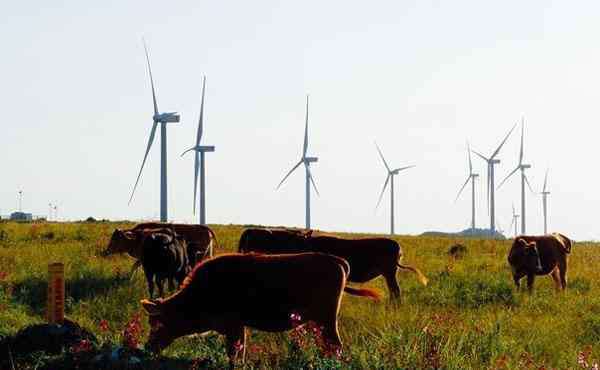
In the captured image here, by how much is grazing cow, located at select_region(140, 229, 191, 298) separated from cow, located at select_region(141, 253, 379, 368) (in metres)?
6.88

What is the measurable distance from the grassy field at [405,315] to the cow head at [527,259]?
472 mm

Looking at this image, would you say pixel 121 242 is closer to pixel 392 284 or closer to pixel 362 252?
pixel 362 252

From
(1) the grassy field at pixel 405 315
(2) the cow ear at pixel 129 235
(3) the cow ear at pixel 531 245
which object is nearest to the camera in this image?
(1) the grassy field at pixel 405 315

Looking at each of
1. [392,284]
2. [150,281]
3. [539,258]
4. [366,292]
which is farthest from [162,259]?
[539,258]

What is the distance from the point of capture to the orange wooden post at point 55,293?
40.5 feet

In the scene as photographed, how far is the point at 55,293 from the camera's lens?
489 inches

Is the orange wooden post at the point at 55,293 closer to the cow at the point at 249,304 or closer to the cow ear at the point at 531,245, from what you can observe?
the cow at the point at 249,304

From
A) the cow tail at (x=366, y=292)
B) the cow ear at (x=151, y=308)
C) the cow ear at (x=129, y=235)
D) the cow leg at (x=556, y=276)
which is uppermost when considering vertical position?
the cow ear at (x=129, y=235)

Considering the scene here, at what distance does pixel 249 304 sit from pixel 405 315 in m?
3.47

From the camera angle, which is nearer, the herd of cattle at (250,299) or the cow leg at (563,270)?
the herd of cattle at (250,299)

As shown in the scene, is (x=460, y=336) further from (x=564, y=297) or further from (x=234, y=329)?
(x=564, y=297)

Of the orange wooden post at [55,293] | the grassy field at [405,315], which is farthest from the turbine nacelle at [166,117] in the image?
the orange wooden post at [55,293]

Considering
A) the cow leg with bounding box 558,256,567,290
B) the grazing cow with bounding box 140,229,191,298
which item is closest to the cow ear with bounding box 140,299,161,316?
the grazing cow with bounding box 140,229,191,298

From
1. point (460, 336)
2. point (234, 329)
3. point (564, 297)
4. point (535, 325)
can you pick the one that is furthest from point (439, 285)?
point (234, 329)
